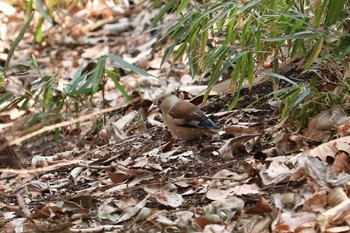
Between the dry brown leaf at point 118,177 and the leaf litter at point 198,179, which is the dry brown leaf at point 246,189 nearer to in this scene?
the leaf litter at point 198,179

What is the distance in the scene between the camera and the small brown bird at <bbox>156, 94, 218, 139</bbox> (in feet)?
10.8

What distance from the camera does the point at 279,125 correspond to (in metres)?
2.93

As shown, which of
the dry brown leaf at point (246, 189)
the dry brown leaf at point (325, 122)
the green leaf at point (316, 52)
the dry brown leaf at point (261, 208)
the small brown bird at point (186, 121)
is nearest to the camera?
the dry brown leaf at point (261, 208)

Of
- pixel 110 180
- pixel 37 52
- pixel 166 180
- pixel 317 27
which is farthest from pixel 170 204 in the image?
pixel 37 52

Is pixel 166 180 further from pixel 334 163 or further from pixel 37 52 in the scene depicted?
pixel 37 52

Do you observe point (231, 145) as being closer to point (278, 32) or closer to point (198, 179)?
point (198, 179)

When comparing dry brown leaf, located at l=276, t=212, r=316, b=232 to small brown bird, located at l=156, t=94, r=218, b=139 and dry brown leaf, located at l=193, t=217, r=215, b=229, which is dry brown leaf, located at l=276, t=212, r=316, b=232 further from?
small brown bird, located at l=156, t=94, r=218, b=139

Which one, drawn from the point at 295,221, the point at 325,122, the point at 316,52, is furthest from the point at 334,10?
the point at 295,221

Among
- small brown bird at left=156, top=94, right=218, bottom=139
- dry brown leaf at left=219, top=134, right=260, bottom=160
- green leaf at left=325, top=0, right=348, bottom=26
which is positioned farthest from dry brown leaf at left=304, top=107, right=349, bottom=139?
small brown bird at left=156, top=94, right=218, bottom=139

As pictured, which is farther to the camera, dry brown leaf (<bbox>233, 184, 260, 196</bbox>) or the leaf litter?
dry brown leaf (<bbox>233, 184, 260, 196</bbox>)

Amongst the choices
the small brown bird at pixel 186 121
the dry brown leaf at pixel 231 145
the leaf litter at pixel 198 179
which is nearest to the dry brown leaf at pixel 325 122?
the leaf litter at pixel 198 179

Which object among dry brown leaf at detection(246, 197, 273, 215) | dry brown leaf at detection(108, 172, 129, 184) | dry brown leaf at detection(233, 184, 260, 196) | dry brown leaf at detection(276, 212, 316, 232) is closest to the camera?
dry brown leaf at detection(276, 212, 316, 232)

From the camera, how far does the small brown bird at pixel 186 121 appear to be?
3.29 meters

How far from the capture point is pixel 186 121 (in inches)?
131
